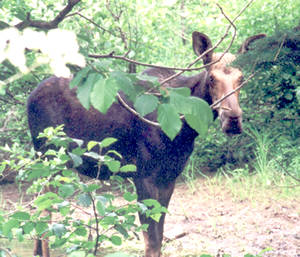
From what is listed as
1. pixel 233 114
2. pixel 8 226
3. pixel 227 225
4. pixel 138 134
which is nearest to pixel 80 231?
pixel 8 226

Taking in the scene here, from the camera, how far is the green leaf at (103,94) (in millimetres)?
1399

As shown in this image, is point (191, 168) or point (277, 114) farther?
point (191, 168)

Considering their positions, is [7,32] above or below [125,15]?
above

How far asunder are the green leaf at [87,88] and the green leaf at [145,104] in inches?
7.6

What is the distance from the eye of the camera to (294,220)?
20.1 feet

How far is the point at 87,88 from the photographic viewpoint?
1.50 metres

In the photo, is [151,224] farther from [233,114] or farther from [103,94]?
[103,94]

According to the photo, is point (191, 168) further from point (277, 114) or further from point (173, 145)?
point (173, 145)

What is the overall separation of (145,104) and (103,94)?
0.25 meters

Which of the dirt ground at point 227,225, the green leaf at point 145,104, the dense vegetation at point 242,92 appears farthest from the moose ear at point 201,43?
the green leaf at point 145,104

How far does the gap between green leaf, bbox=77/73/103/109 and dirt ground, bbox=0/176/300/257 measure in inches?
159

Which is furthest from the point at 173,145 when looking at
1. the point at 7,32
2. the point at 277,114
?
the point at 7,32

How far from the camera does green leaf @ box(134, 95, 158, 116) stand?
1.63m

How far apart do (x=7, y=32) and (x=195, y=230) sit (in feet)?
17.5
